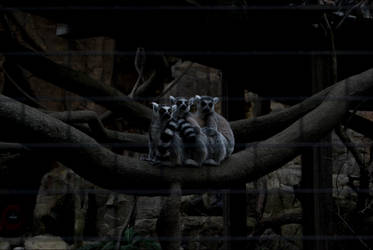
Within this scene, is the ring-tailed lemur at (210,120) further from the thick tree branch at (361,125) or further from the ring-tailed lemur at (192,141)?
the thick tree branch at (361,125)

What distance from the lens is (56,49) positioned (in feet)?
31.2

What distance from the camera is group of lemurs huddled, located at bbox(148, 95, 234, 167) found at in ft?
9.71

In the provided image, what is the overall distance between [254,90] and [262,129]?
1331mm

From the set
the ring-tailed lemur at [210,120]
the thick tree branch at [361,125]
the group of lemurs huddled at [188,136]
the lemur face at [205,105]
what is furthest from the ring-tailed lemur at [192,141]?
the thick tree branch at [361,125]

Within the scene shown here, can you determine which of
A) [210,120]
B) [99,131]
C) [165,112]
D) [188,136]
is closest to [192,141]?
[188,136]

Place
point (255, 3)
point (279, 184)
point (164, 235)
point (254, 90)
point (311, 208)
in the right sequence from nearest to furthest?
point (164, 235) → point (311, 208) → point (255, 3) → point (254, 90) → point (279, 184)

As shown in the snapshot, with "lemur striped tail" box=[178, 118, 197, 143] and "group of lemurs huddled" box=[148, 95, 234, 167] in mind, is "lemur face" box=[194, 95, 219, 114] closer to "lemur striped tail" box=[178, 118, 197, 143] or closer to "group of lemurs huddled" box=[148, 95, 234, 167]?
"group of lemurs huddled" box=[148, 95, 234, 167]

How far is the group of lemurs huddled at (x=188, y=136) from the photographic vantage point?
2.96 meters

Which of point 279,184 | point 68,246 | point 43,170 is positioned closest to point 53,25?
point 43,170

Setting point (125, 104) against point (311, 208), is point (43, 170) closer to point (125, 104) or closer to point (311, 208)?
point (125, 104)

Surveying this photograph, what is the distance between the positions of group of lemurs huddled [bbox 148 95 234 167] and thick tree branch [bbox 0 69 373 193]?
161mm

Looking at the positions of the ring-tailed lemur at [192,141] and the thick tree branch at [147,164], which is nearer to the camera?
the thick tree branch at [147,164]

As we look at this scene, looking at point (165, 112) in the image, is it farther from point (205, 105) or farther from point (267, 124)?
point (267, 124)

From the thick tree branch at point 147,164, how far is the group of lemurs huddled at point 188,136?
161 mm
